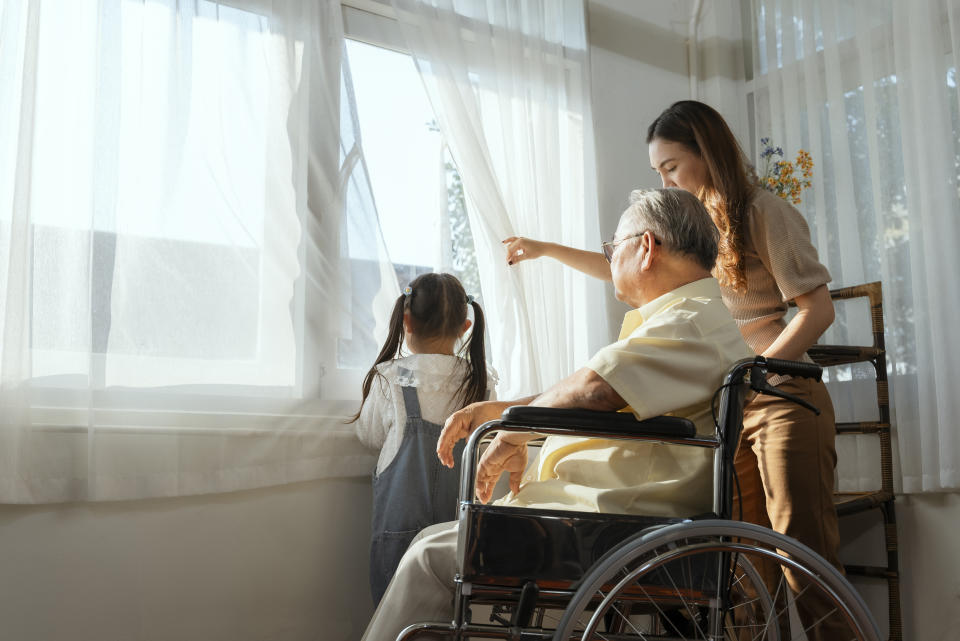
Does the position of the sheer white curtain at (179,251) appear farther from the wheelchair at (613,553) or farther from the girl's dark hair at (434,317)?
the wheelchair at (613,553)

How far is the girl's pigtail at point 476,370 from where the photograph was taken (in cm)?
216

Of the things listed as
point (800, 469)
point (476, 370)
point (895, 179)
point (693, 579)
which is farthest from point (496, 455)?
point (895, 179)

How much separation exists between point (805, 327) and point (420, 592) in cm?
102

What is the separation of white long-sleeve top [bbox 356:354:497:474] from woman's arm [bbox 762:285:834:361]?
0.79 metres

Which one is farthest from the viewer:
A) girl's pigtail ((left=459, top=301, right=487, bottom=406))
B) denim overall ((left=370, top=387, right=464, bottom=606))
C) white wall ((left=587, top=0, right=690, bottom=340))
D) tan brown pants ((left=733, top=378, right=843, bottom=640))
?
white wall ((left=587, top=0, right=690, bottom=340))

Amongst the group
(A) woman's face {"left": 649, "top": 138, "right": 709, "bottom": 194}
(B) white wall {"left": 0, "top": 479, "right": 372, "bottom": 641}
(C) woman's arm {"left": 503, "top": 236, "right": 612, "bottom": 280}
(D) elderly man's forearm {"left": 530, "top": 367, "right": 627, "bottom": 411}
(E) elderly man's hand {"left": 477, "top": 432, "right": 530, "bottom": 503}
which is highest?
(A) woman's face {"left": 649, "top": 138, "right": 709, "bottom": 194}

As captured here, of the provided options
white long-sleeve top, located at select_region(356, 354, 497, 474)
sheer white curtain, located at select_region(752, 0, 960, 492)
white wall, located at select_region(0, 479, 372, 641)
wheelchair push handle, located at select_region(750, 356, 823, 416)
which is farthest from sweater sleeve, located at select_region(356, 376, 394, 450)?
sheer white curtain, located at select_region(752, 0, 960, 492)

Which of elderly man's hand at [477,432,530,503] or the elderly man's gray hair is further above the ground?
the elderly man's gray hair

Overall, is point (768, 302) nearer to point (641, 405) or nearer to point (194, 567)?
point (641, 405)

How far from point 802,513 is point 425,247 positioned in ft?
4.19

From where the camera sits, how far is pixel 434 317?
7.32ft

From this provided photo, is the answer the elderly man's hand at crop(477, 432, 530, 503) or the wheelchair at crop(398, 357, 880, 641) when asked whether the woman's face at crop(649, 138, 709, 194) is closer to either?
the wheelchair at crop(398, 357, 880, 641)

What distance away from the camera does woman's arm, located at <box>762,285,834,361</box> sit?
175cm

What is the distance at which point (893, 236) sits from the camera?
2.63m
